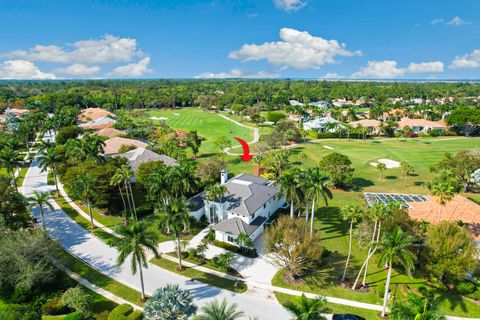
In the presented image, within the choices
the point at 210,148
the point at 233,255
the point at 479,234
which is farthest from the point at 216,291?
the point at 210,148

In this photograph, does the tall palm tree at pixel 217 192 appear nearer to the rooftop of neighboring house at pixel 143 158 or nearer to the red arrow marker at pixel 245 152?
the rooftop of neighboring house at pixel 143 158

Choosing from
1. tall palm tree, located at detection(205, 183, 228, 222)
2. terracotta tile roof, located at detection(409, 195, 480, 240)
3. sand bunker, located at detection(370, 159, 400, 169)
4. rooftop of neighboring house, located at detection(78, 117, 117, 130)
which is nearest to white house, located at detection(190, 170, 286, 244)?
tall palm tree, located at detection(205, 183, 228, 222)

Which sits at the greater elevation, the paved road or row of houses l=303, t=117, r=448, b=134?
row of houses l=303, t=117, r=448, b=134

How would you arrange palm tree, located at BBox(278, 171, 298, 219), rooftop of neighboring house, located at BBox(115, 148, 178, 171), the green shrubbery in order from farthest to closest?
rooftop of neighboring house, located at BBox(115, 148, 178, 171) → palm tree, located at BBox(278, 171, 298, 219) → the green shrubbery

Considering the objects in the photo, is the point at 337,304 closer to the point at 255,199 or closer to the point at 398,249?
the point at 398,249

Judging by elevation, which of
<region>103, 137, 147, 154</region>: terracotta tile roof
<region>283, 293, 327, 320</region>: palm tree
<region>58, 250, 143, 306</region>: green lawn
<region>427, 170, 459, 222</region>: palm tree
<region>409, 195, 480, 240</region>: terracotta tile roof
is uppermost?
<region>103, 137, 147, 154</region>: terracotta tile roof

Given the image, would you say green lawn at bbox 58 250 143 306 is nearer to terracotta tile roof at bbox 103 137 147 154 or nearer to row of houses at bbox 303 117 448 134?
terracotta tile roof at bbox 103 137 147 154
